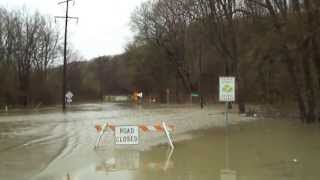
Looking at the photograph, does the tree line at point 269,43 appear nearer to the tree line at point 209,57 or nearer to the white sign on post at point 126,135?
the tree line at point 209,57

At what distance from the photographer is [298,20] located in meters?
29.9

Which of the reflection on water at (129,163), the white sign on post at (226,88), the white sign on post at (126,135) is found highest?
the white sign on post at (226,88)

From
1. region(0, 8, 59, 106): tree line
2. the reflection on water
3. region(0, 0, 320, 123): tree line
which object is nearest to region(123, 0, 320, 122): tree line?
region(0, 0, 320, 123): tree line

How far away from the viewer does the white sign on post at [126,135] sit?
67.3 ft

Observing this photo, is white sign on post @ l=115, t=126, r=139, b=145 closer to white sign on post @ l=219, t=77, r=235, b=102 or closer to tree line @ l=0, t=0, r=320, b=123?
white sign on post @ l=219, t=77, r=235, b=102

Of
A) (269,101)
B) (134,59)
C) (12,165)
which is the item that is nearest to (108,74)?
(134,59)

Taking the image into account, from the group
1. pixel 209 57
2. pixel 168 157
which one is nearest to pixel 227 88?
pixel 168 157

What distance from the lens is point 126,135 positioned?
2056cm

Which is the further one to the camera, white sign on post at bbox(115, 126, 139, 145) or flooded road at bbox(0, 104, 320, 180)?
white sign on post at bbox(115, 126, 139, 145)

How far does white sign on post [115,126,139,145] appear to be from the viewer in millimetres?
20516

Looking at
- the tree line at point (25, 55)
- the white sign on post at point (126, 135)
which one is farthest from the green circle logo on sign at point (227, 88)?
the tree line at point (25, 55)

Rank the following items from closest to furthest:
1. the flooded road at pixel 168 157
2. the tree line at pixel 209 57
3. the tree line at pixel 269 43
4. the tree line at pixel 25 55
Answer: the flooded road at pixel 168 157
the tree line at pixel 269 43
the tree line at pixel 209 57
the tree line at pixel 25 55

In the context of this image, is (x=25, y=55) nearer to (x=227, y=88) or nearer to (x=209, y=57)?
(x=209, y=57)

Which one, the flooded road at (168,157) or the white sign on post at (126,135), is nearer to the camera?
the flooded road at (168,157)
